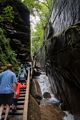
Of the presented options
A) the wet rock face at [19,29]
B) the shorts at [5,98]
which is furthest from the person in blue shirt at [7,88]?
the wet rock face at [19,29]

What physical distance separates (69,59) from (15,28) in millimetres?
17972

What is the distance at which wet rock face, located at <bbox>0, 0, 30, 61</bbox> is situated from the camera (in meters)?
24.8

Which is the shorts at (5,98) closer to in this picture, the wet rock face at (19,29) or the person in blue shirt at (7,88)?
the person in blue shirt at (7,88)

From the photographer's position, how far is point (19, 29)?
27.0 m

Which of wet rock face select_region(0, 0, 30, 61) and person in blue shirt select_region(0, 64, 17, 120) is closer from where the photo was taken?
person in blue shirt select_region(0, 64, 17, 120)

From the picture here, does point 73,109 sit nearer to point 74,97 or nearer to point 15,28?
point 74,97

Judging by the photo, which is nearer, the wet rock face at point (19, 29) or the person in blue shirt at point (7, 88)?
the person in blue shirt at point (7, 88)

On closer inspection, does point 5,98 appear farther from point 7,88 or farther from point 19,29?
point 19,29

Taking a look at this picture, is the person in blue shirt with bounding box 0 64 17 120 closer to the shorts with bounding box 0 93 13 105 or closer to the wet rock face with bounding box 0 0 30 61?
the shorts with bounding box 0 93 13 105

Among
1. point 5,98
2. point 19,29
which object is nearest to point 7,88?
point 5,98

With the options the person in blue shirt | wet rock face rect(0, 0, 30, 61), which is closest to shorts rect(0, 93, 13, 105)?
the person in blue shirt

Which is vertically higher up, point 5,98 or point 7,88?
point 7,88

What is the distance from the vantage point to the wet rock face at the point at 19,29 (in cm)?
2478

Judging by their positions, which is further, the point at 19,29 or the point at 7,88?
the point at 19,29
